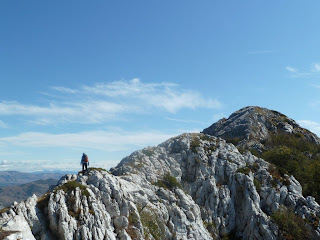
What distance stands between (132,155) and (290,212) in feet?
134

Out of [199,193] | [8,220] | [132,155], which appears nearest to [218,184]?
[199,193]

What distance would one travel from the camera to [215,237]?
57844mm

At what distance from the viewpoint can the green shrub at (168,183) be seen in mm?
59122

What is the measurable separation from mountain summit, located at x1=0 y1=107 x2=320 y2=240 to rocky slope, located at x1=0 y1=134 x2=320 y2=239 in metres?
0.14

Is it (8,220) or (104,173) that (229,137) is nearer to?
(104,173)

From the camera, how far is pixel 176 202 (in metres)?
55.2

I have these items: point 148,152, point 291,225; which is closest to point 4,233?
point 148,152

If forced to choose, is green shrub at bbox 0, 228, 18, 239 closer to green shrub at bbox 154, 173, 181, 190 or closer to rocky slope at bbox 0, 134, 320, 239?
rocky slope at bbox 0, 134, 320, 239

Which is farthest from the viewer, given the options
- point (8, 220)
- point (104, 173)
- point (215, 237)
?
point (215, 237)

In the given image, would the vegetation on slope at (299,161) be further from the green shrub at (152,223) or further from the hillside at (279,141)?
the green shrub at (152,223)

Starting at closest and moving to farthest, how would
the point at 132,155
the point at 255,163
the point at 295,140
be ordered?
the point at 132,155, the point at 255,163, the point at 295,140

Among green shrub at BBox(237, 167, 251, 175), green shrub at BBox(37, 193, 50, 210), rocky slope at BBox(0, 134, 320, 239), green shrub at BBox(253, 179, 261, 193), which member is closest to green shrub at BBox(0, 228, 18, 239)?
rocky slope at BBox(0, 134, 320, 239)

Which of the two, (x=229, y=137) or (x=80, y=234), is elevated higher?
(x=229, y=137)

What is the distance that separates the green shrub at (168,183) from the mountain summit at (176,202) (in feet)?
0.84
